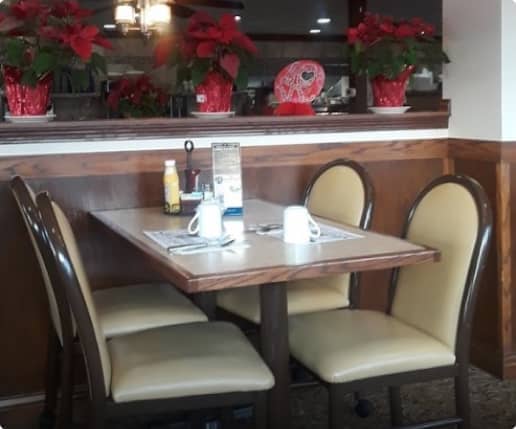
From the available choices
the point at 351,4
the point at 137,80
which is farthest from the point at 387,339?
the point at 351,4

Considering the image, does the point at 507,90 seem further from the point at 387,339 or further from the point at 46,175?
the point at 46,175

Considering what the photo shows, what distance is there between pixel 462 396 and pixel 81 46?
5.62ft

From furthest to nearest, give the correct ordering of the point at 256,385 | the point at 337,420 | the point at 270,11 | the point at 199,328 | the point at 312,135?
the point at 270,11 < the point at 312,135 < the point at 199,328 < the point at 337,420 < the point at 256,385

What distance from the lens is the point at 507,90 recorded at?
3.07 meters

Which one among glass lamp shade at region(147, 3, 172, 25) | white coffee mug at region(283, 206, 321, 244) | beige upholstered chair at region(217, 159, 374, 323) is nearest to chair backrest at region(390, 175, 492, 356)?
beige upholstered chair at region(217, 159, 374, 323)

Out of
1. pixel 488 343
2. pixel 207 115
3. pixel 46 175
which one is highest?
pixel 207 115

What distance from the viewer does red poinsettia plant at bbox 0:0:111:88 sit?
274 centimetres

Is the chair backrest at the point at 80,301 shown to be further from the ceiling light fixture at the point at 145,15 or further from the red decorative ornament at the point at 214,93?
the ceiling light fixture at the point at 145,15

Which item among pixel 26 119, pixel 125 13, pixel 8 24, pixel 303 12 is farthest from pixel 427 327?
pixel 303 12

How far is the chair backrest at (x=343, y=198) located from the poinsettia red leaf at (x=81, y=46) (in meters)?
0.97

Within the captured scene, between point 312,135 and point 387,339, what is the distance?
1247mm

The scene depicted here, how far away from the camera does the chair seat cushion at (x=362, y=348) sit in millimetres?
2143

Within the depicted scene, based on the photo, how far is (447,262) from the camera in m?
2.26

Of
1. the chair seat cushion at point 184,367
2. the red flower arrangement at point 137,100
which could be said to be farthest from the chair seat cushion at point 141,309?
the red flower arrangement at point 137,100
